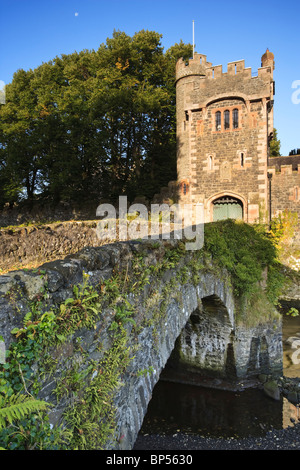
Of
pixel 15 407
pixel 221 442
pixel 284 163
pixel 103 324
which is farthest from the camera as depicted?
pixel 284 163

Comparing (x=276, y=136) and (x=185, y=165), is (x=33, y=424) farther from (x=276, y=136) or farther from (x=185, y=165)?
(x=276, y=136)

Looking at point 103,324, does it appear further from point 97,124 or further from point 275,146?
point 275,146

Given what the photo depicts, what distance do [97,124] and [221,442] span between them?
2092 centimetres

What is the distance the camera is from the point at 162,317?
5609mm

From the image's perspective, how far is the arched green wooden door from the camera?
793 inches

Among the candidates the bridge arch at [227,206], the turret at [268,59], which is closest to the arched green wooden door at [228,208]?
the bridge arch at [227,206]

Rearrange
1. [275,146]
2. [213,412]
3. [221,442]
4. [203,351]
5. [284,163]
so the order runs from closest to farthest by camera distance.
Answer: [221,442] → [213,412] → [203,351] → [284,163] → [275,146]

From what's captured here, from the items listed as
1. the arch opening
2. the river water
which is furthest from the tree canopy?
the river water

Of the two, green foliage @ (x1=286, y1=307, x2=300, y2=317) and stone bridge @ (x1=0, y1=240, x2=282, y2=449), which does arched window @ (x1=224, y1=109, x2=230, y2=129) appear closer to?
green foliage @ (x1=286, y1=307, x2=300, y2=317)

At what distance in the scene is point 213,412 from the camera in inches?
402

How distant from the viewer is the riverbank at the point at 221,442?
8289mm

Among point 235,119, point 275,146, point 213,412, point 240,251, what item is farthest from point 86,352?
point 275,146

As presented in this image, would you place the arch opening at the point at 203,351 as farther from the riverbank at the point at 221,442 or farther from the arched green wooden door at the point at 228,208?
the arched green wooden door at the point at 228,208

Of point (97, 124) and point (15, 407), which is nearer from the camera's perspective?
point (15, 407)
